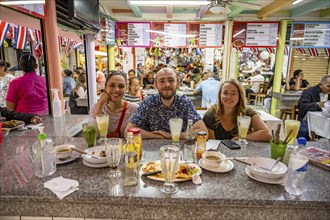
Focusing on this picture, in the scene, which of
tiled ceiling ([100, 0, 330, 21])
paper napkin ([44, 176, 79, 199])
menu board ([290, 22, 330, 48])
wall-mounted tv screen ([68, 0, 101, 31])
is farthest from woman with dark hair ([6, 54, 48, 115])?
menu board ([290, 22, 330, 48])

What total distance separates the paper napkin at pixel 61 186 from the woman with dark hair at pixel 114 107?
4.03 feet

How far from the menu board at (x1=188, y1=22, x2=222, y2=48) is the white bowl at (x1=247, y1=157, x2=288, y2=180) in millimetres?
5499

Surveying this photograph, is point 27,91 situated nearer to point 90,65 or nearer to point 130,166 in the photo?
point 90,65

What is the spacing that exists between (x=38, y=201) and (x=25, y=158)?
487 mm

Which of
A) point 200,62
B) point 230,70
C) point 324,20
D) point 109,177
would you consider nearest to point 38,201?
point 109,177

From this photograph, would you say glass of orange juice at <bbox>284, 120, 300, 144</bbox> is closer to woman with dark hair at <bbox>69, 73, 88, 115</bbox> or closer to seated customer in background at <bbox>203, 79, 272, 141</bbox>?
seated customer in background at <bbox>203, 79, 272, 141</bbox>

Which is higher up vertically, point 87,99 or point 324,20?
point 324,20

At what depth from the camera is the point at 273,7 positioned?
5270 mm

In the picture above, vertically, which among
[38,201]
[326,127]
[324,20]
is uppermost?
[324,20]

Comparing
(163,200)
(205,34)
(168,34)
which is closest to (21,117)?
(163,200)

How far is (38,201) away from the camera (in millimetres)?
1112

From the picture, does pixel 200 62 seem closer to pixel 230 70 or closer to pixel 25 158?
pixel 230 70

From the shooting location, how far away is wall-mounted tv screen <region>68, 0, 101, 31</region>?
9.55 ft

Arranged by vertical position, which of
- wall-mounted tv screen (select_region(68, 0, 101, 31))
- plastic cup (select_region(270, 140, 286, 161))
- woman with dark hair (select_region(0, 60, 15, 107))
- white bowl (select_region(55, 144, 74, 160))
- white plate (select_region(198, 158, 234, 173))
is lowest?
white plate (select_region(198, 158, 234, 173))
